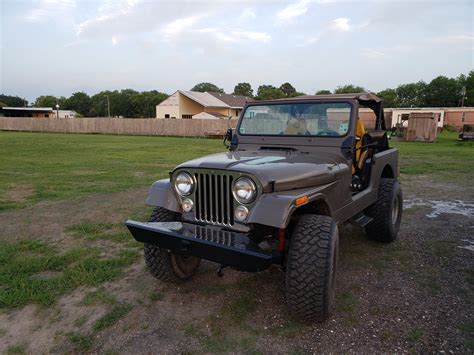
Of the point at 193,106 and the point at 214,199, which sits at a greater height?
the point at 193,106

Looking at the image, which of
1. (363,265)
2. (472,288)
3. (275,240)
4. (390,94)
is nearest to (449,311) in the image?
(472,288)

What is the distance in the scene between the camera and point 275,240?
3049 mm

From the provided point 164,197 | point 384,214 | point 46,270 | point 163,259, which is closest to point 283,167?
point 164,197

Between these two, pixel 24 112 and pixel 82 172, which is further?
pixel 24 112

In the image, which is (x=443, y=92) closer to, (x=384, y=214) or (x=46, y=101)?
(x=384, y=214)

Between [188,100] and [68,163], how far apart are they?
33962mm

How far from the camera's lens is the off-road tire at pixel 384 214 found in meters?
4.62

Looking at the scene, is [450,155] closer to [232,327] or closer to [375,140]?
[375,140]

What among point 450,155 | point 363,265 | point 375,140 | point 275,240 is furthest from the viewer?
point 450,155

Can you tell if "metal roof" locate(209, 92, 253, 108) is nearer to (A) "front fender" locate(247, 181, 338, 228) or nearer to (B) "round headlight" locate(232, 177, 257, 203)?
(B) "round headlight" locate(232, 177, 257, 203)

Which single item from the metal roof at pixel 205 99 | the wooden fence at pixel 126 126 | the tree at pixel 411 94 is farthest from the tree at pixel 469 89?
the wooden fence at pixel 126 126

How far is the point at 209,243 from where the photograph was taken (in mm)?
2715

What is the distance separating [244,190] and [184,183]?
1.97 ft

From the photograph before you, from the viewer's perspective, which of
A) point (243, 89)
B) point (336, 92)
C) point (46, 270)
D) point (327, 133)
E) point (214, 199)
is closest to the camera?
point (214, 199)
